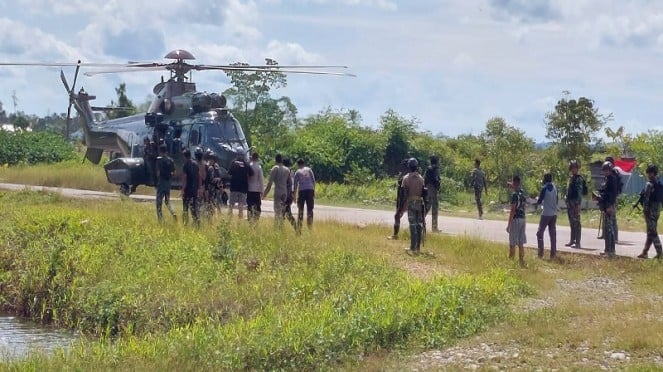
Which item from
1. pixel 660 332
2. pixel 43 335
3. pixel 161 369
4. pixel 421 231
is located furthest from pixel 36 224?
pixel 660 332

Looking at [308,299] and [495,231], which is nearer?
[308,299]

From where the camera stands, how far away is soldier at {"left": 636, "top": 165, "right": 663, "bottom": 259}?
17.3 metres

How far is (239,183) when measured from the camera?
67.6ft

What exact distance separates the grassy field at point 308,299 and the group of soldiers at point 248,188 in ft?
1.90

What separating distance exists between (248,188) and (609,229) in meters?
6.94

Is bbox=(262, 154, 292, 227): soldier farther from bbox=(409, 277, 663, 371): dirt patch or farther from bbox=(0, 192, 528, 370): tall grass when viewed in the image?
bbox=(409, 277, 663, 371): dirt patch

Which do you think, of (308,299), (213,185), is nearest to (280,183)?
(213,185)

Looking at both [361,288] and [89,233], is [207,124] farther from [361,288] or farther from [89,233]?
[361,288]

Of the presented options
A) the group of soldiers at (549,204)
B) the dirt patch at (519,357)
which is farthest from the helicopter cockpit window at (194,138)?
the dirt patch at (519,357)

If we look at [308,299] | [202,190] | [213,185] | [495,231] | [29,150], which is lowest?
[308,299]

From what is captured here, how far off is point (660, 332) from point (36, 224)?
12.2m

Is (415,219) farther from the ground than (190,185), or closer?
closer

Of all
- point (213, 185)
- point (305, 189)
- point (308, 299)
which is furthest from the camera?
point (213, 185)

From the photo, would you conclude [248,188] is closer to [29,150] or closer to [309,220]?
[309,220]
